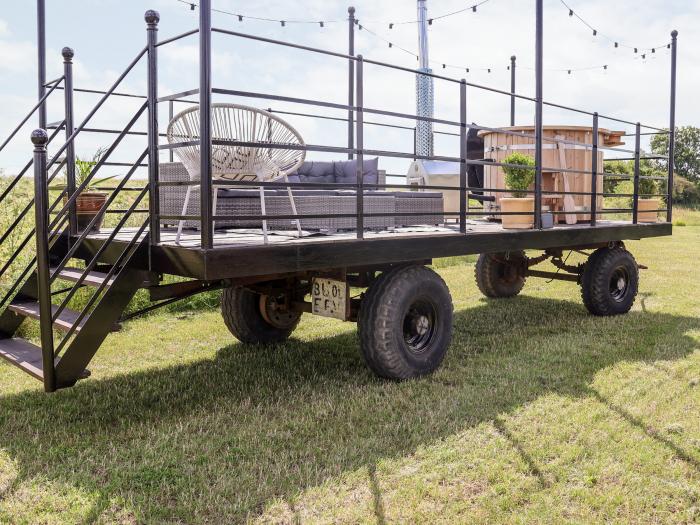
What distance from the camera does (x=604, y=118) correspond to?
6.54 metres

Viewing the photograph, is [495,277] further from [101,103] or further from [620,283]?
[101,103]

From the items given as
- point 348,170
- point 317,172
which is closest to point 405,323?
point 348,170

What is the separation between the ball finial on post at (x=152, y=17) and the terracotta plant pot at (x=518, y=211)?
3185mm

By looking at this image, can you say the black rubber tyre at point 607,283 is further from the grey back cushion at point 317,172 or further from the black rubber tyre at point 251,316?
the black rubber tyre at point 251,316

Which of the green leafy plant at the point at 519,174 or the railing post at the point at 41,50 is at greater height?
the railing post at the point at 41,50

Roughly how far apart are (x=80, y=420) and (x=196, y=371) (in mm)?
1103

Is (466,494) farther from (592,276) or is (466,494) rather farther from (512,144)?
(512,144)

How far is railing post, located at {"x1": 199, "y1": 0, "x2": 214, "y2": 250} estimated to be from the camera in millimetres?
3195

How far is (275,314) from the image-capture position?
540cm

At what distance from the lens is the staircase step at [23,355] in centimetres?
356

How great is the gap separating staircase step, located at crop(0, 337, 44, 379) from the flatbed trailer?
0.01m

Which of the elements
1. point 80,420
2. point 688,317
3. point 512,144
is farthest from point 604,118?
point 80,420

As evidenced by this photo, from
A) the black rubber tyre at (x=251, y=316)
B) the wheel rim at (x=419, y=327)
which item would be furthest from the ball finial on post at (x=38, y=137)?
the wheel rim at (x=419, y=327)

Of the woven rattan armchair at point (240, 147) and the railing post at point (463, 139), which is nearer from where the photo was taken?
the woven rattan armchair at point (240, 147)
